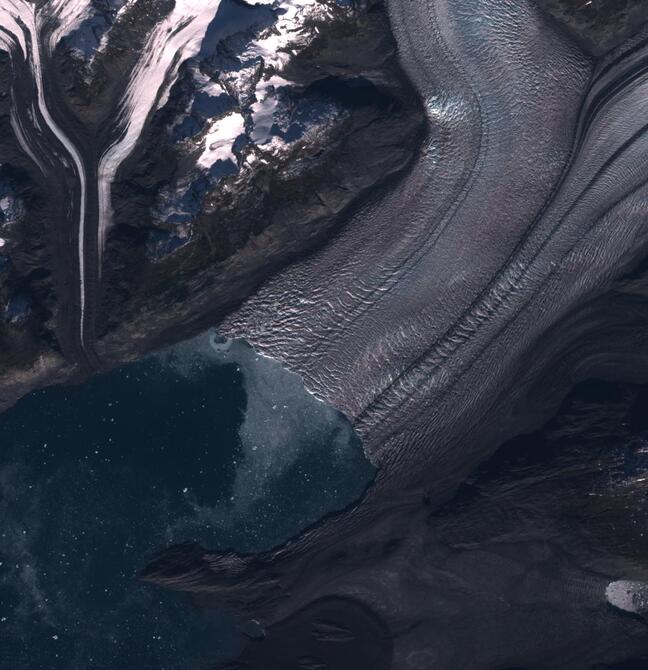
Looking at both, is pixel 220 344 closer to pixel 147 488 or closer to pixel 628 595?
pixel 147 488

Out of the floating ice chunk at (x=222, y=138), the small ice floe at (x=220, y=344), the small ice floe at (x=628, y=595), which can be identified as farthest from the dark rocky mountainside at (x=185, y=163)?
the small ice floe at (x=628, y=595)

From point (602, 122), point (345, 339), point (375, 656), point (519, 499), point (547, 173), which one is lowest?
point (375, 656)

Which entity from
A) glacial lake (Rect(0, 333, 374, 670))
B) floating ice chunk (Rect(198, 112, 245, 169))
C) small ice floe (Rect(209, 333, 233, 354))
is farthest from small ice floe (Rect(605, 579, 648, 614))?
floating ice chunk (Rect(198, 112, 245, 169))

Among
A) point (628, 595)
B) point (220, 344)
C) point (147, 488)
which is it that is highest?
point (220, 344)

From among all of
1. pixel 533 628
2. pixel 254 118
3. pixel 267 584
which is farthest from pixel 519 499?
pixel 254 118

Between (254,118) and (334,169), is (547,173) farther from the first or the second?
(254,118)

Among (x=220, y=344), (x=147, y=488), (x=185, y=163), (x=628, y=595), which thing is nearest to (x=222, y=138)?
(x=185, y=163)

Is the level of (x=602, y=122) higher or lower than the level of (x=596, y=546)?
higher
